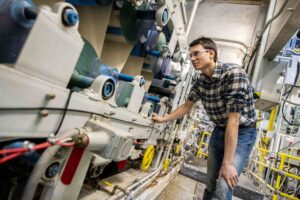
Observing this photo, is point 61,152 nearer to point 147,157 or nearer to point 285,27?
point 147,157

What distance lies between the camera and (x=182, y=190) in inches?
109

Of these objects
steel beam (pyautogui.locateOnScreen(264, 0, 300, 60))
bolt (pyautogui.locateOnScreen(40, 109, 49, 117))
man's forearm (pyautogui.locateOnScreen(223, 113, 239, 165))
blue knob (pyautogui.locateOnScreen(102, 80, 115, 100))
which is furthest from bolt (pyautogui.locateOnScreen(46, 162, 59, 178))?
steel beam (pyautogui.locateOnScreen(264, 0, 300, 60))

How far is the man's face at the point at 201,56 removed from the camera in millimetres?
1503

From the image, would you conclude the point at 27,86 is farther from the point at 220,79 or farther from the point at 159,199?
the point at 159,199

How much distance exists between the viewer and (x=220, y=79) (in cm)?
147

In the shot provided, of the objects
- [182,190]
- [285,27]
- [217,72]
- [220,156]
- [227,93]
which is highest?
[285,27]

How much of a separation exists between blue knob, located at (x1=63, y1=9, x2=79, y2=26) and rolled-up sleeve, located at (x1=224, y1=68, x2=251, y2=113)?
1047 mm

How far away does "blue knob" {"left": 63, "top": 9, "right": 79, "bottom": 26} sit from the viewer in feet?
1.99

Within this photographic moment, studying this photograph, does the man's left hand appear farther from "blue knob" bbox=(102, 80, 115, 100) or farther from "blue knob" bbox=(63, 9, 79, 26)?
"blue knob" bbox=(63, 9, 79, 26)

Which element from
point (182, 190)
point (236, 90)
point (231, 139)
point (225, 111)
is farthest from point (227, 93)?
point (182, 190)

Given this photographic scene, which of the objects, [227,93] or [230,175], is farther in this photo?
[227,93]

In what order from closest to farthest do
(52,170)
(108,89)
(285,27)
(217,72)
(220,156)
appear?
1. (52,170)
2. (108,89)
3. (217,72)
4. (220,156)
5. (285,27)

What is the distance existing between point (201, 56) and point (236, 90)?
1.22 ft

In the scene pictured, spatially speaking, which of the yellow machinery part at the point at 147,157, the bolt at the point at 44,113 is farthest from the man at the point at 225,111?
the bolt at the point at 44,113
